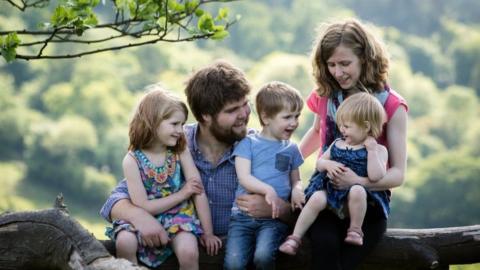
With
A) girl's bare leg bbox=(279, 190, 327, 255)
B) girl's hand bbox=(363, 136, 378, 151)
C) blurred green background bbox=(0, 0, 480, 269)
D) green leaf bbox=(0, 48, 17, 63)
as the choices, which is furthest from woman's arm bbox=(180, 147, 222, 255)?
blurred green background bbox=(0, 0, 480, 269)

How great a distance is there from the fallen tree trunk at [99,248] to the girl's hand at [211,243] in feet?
0.09

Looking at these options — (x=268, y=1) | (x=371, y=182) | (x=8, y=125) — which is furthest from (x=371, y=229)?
(x=268, y=1)

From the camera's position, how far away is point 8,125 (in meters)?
55.1

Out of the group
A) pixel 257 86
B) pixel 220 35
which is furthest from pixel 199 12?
pixel 257 86

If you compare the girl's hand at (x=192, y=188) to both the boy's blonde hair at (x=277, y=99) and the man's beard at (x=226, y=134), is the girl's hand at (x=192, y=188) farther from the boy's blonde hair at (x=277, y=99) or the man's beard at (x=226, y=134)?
the boy's blonde hair at (x=277, y=99)

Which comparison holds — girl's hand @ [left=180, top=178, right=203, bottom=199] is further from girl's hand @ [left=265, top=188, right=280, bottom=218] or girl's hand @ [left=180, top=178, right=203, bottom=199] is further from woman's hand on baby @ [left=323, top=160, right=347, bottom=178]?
woman's hand on baby @ [left=323, top=160, right=347, bottom=178]

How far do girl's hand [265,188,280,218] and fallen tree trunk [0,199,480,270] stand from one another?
21cm

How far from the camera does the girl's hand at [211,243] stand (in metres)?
3.74

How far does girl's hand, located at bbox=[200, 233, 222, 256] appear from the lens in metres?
3.74

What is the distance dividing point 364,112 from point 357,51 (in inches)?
14.9

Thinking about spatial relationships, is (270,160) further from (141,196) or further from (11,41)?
(11,41)

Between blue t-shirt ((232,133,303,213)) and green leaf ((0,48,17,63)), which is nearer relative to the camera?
green leaf ((0,48,17,63))

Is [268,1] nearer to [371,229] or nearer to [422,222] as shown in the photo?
[422,222]

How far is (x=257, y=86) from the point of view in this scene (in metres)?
46.8
